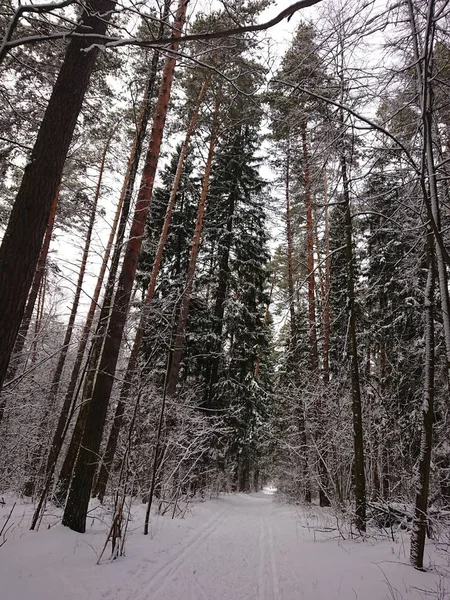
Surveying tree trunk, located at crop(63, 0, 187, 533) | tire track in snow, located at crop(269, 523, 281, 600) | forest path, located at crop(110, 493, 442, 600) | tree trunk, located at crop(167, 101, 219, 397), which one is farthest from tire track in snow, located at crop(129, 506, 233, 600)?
tree trunk, located at crop(167, 101, 219, 397)

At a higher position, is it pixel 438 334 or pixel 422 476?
pixel 438 334

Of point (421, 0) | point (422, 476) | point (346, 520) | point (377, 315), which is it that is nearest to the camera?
point (421, 0)

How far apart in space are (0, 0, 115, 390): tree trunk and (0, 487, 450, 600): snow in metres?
2.78

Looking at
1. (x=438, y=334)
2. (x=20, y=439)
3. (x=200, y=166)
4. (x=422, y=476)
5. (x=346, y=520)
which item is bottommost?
(x=346, y=520)

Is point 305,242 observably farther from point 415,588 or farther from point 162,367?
point 415,588

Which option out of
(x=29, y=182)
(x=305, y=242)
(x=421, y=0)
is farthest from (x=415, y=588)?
(x=305, y=242)

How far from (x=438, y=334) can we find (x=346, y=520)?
4.97 meters

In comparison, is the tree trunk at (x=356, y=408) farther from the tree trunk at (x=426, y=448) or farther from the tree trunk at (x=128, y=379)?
the tree trunk at (x=128, y=379)

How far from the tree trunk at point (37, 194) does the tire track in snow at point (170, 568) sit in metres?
3.22

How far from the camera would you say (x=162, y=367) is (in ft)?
47.6

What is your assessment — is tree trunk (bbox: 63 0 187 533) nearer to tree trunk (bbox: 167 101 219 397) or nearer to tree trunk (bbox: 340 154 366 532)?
tree trunk (bbox: 167 101 219 397)

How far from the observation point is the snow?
3695mm

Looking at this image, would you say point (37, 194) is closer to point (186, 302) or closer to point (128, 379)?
point (128, 379)

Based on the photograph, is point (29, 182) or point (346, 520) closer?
point (29, 182)
